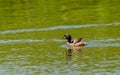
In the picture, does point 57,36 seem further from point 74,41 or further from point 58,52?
point 58,52

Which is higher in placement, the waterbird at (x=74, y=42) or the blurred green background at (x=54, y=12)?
the waterbird at (x=74, y=42)

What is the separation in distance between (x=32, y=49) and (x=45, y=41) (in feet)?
7.55

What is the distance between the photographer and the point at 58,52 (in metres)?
32.2

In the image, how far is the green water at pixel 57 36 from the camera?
2827 centimetres

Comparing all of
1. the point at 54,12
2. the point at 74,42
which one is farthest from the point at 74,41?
the point at 54,12

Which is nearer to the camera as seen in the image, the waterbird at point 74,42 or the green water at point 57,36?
the green water at point 57,36

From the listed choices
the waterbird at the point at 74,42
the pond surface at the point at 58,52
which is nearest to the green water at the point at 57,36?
the pond surface at the point at 58,52

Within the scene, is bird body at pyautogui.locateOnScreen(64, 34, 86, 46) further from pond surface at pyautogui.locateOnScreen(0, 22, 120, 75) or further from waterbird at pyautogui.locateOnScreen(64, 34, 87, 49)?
pond surface at pyautogui.locateOnScreen(0, 22, 120, 75)

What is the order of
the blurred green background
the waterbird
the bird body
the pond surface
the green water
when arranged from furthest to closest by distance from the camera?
the blurred green background
the waterbird
the bird body
the green water
the pond surface

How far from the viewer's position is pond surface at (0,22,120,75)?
27719 mm

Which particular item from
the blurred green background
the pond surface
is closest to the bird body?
the pond surface

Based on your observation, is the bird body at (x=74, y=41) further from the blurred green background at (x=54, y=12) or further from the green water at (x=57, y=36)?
the blurred green background at (x=54, y=12)

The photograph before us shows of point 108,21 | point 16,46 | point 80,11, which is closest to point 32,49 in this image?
point 16,46

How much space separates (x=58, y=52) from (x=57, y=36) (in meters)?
4.37
